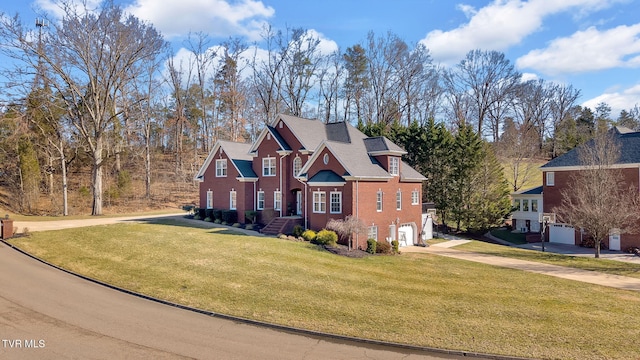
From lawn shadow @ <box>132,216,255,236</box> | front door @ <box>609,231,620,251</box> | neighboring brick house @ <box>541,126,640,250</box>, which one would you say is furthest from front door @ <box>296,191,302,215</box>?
front door @ <box>609,231,620,251</box>

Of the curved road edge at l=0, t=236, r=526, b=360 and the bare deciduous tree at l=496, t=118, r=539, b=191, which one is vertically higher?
the bare deciduous tree at l=496, t=118, r=539, b=191

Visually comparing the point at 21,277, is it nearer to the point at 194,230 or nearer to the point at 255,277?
the point at 255,277

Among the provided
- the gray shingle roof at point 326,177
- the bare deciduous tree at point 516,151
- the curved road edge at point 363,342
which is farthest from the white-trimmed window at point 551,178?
the curved road edge at point 363,342

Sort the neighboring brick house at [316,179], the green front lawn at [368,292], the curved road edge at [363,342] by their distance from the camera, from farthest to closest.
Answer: the neighboring brick house at [316,179], the green front lawn at [368,292], the curved road edge at [363,342]

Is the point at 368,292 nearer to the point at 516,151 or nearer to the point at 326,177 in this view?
the point at 326,177

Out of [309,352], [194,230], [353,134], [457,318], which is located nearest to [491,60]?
[353,134]

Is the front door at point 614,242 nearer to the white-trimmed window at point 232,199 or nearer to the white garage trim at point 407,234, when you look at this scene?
the white garage trim at point 407,234

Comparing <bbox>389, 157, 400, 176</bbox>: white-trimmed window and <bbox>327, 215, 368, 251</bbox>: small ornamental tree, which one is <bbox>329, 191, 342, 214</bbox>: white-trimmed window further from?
<bbox>389, 157, 400, 176</bbox>: white-trimmed window
